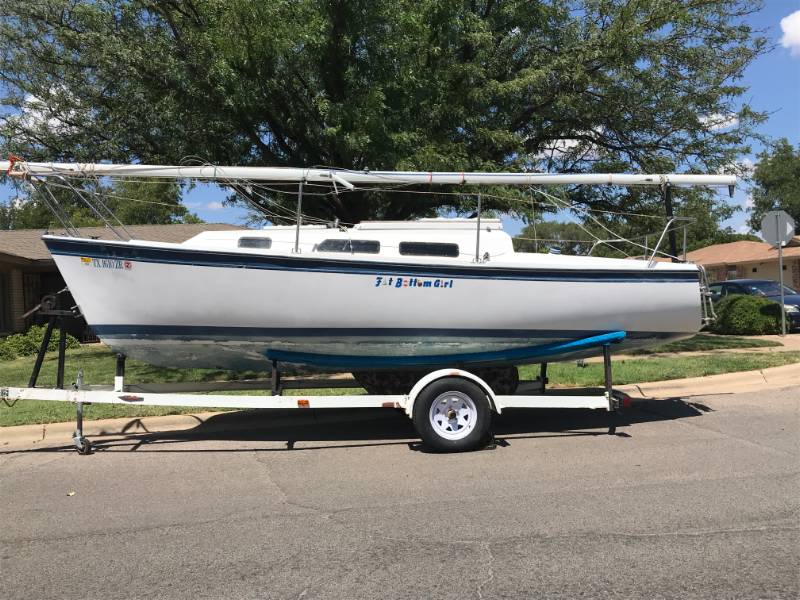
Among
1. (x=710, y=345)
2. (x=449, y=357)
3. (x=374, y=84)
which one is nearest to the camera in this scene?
(x=449, y=357)

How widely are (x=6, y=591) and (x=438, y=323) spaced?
164 inches

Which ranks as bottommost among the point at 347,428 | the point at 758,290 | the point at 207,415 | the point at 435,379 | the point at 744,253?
the point at 347,428

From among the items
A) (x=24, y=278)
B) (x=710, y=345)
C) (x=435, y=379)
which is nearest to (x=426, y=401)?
(x=435, y=379)

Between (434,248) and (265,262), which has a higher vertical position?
(434,248)

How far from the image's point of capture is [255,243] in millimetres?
6723

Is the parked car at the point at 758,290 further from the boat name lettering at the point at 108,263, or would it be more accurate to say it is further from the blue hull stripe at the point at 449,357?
the boat name lettering at the point at 108,263

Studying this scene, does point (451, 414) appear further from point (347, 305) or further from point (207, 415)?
point (207, 415)

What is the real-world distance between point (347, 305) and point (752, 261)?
105ft

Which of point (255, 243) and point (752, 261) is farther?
point (752, 261)

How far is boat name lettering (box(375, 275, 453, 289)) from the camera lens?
6.42m

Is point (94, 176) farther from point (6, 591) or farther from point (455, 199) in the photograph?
point (455, 199)

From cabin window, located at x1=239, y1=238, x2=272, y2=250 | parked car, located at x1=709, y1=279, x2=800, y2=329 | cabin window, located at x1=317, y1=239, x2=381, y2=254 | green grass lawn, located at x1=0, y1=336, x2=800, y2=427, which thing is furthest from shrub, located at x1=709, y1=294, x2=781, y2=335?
cabin window, located at x1=239, y1=238, x2=272, y2=250

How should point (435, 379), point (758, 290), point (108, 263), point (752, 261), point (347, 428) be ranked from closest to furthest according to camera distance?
1. point (108, 263)
2. point (435, 379)
3. point (347, 428)
4. point (758, 290)
5. point (752, 261)

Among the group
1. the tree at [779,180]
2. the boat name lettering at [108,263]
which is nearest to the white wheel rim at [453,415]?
the boat name lettering at [108,263]
